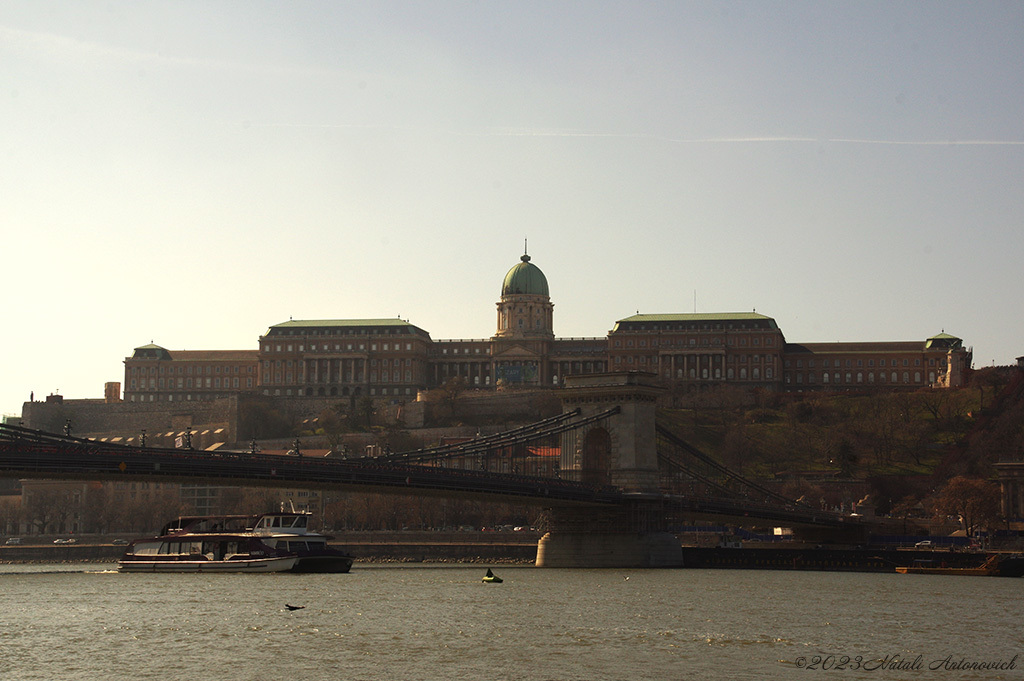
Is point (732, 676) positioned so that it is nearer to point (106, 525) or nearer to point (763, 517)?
point (763, 517)

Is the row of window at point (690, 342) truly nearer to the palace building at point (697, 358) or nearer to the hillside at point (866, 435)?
the palace building at point (697, 358)

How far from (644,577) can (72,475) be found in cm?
2608

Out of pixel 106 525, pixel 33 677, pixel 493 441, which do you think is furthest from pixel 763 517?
pixel 106 525

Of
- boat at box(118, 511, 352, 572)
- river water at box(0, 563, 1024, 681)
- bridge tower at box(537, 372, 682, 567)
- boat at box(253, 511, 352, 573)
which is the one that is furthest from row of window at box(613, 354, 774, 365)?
river water at box(0, 563, 1024, 681)

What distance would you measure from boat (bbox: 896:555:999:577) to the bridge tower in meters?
12.2

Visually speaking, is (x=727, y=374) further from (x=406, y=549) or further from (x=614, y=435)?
(x=614, y=435)

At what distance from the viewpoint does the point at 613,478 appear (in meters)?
82.5

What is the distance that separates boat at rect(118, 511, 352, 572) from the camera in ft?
241

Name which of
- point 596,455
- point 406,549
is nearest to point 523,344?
point 406,549

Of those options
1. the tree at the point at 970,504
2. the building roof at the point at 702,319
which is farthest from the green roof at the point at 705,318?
the tree at the point at 970,504

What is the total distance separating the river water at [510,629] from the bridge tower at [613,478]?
8126 mm

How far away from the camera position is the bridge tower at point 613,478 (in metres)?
78.8

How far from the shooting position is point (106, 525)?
138750 mm

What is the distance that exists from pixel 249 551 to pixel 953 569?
3586 centimetres
